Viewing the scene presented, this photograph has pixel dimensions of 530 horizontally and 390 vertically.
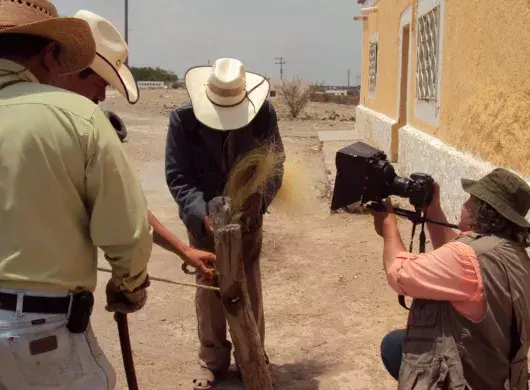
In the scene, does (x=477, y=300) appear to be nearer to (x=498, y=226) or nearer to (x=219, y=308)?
(x=498, y=226)

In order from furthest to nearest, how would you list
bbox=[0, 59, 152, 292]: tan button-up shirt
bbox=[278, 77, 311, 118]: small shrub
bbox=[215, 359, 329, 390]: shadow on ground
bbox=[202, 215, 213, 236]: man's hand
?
1. bbox=[278, 77, 311, 118]: small shrub
2. bbox=[215, 359, 329, 390]: shadow on ground
3. bbox=[202, 215, 213, 236]: man's hand
4. bbox=[0, 59, 152, 292]: tan button-up shirt

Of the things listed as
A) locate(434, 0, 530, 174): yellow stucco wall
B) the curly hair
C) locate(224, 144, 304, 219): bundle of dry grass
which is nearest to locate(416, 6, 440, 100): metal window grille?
locate(434, 0, 530, 174): yellow stucco wall

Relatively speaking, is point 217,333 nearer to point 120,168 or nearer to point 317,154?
point 120,168

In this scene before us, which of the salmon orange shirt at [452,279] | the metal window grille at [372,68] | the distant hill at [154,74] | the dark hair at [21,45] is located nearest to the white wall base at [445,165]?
the salmon orange shirt at [452,279]

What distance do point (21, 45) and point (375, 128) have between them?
12053 millimetres

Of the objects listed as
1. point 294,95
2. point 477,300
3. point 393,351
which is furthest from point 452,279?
point 294,95

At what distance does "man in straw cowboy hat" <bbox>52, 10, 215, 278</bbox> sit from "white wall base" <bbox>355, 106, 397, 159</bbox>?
765cm

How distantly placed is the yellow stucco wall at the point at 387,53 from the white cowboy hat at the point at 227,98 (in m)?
7.72

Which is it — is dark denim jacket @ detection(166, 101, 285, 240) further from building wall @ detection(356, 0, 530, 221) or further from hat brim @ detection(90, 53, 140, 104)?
building wall @ detection(356, 0, 530, 221)

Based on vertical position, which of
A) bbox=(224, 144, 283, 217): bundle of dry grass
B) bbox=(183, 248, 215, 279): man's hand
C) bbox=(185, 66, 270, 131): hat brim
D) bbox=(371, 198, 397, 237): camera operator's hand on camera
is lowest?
bbox=(183, 248, 215, 279): man's hand

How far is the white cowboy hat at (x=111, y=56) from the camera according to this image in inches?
105

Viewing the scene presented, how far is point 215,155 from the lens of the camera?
3559 mm

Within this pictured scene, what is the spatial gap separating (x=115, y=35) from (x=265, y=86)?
1064mm

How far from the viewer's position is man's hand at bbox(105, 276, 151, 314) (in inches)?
87.8
